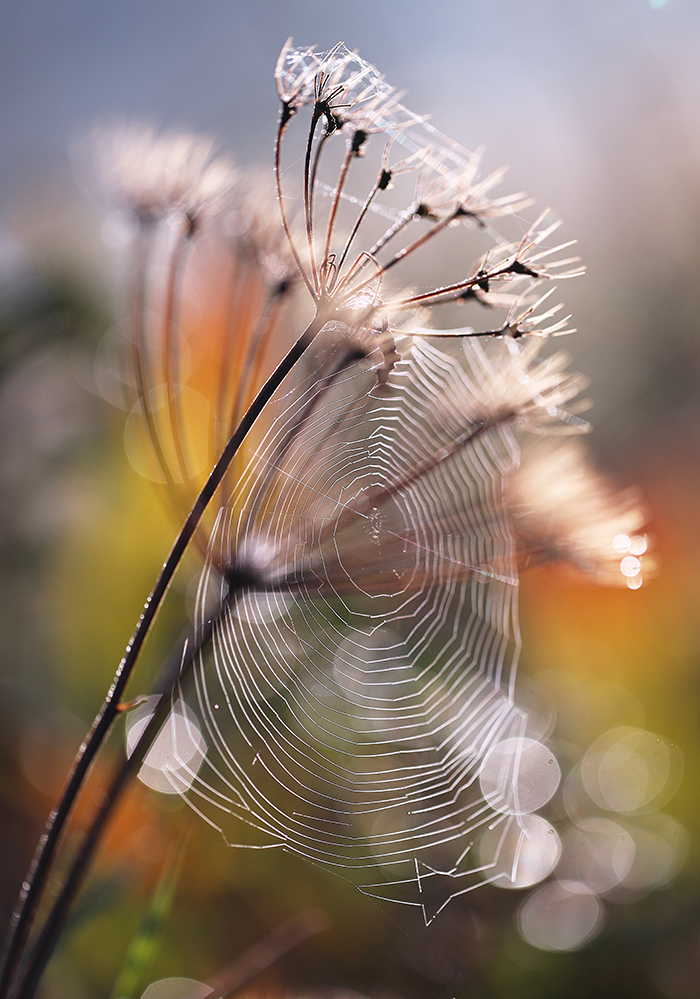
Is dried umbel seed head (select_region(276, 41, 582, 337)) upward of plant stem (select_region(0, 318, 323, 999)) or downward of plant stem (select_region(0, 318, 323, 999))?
upward

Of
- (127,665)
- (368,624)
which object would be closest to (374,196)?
(127,665)

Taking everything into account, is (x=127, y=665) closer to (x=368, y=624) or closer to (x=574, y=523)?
(x=574, y=523)

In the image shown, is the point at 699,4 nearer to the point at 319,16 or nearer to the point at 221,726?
the point at 319,16

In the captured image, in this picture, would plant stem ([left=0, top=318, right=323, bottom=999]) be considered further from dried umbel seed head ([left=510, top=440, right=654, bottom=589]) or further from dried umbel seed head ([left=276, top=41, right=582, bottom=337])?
dried umbel seed head ([left=510, top=440, right=654, bottom=589])

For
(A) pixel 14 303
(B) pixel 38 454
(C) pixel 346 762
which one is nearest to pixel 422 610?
(C) pixel 346 762

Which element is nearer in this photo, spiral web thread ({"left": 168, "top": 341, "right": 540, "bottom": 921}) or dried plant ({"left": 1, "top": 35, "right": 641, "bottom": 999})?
dried plant ({"left": 1, "top": 35, "right": 641, "bottom": 999})

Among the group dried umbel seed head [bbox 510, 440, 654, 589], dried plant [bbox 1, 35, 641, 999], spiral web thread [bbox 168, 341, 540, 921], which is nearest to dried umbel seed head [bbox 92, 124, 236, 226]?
dried plant [bbox 1, 35, 641, 999]
